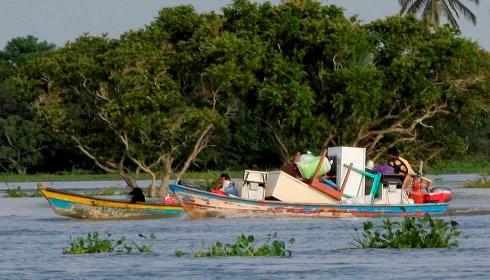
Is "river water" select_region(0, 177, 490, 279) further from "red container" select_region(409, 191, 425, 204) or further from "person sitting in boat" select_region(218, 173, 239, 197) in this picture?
"red container" select_region(409, 191, 425, 204)

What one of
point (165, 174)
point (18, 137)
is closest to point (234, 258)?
point (165, 174)

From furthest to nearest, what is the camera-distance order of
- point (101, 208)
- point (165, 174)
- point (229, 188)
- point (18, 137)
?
point (18, 137) → point (165, 174) → point (101, 208) → point (229, 188)

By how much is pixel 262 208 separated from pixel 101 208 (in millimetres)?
4423

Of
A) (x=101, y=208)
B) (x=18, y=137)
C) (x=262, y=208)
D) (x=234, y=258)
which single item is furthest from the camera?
(x=18, y=137)

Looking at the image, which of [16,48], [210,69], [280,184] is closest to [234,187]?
[280,184]

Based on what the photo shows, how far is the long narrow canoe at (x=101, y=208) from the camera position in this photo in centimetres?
4028

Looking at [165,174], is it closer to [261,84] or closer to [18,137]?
[261,84]

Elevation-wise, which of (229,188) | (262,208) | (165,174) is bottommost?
(262,208)

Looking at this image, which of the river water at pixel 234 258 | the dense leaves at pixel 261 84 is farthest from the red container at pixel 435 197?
the dense leaves at pixel 261 84

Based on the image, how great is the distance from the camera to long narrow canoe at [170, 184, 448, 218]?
39.1 meters

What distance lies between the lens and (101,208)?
40562mm

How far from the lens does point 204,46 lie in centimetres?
5238

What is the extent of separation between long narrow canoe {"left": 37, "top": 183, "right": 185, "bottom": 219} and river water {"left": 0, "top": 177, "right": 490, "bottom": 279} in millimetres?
261

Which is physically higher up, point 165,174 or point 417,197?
point 165,174
